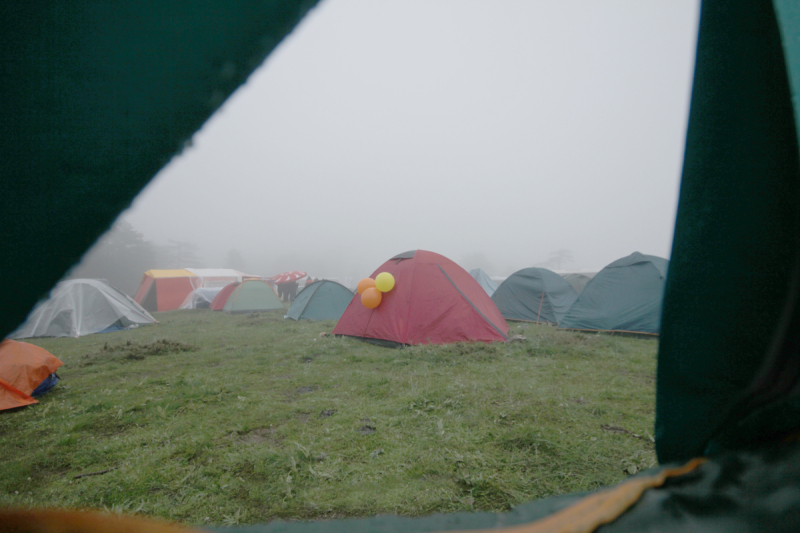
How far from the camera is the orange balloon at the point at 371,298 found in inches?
241

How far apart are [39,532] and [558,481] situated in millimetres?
2248

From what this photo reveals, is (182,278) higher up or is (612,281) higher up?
(612,281)

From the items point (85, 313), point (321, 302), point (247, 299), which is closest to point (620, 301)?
point (321, 302)

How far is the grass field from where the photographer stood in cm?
186

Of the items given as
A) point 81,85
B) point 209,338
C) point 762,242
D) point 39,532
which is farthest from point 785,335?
point 209,338

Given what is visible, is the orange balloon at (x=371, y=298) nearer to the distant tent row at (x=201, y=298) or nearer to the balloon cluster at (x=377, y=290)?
the balloon cluster at (x=377, y=290)

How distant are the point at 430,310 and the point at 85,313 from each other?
35.7 ft

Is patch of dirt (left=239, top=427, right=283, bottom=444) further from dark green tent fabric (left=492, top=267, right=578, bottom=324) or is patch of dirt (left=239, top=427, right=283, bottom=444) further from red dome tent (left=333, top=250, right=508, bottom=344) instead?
dark green tent fabric (left=492, top=267, right=578, bottom=324)

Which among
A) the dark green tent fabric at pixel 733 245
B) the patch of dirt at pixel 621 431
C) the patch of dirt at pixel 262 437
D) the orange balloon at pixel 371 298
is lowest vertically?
the patch of dirt at pixel 262 437

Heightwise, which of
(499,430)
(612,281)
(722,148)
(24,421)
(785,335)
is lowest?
(24,421)

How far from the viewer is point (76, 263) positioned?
2.34ft

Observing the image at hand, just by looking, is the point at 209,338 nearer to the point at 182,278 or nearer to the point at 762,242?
the point at 762,242

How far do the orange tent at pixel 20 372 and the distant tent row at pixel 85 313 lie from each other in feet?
24.5

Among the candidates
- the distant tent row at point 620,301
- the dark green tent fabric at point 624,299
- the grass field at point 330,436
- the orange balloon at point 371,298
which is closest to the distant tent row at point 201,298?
the grass field at point 330,436
